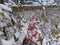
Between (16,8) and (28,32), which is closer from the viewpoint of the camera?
(28,32)

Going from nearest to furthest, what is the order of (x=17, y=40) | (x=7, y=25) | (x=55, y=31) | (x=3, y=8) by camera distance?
(x=17, y=40) < (x=7, y=25) < (x=3, y=8) < (x=55, y=31)

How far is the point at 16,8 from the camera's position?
3887 mm

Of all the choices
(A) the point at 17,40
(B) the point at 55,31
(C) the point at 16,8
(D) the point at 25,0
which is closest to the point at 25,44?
(A) the point at 17,40

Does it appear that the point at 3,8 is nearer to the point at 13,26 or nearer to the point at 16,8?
the point at 13,26

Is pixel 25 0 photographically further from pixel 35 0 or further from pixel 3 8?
pixel 3 8

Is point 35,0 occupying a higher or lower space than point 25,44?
lower

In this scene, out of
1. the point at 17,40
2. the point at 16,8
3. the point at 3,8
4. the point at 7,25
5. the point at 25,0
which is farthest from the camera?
the point at 25,0

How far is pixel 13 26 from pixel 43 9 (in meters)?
2.73

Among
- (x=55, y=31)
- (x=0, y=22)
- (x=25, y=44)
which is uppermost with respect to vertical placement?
(x=0, y=22)

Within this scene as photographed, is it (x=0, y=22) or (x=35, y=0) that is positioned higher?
(x=0, y=22)

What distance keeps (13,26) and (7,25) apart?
0.25ft

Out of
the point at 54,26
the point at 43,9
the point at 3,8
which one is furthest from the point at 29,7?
the point at 3,8

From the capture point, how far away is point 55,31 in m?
3.44

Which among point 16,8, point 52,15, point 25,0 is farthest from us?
point 25,0
